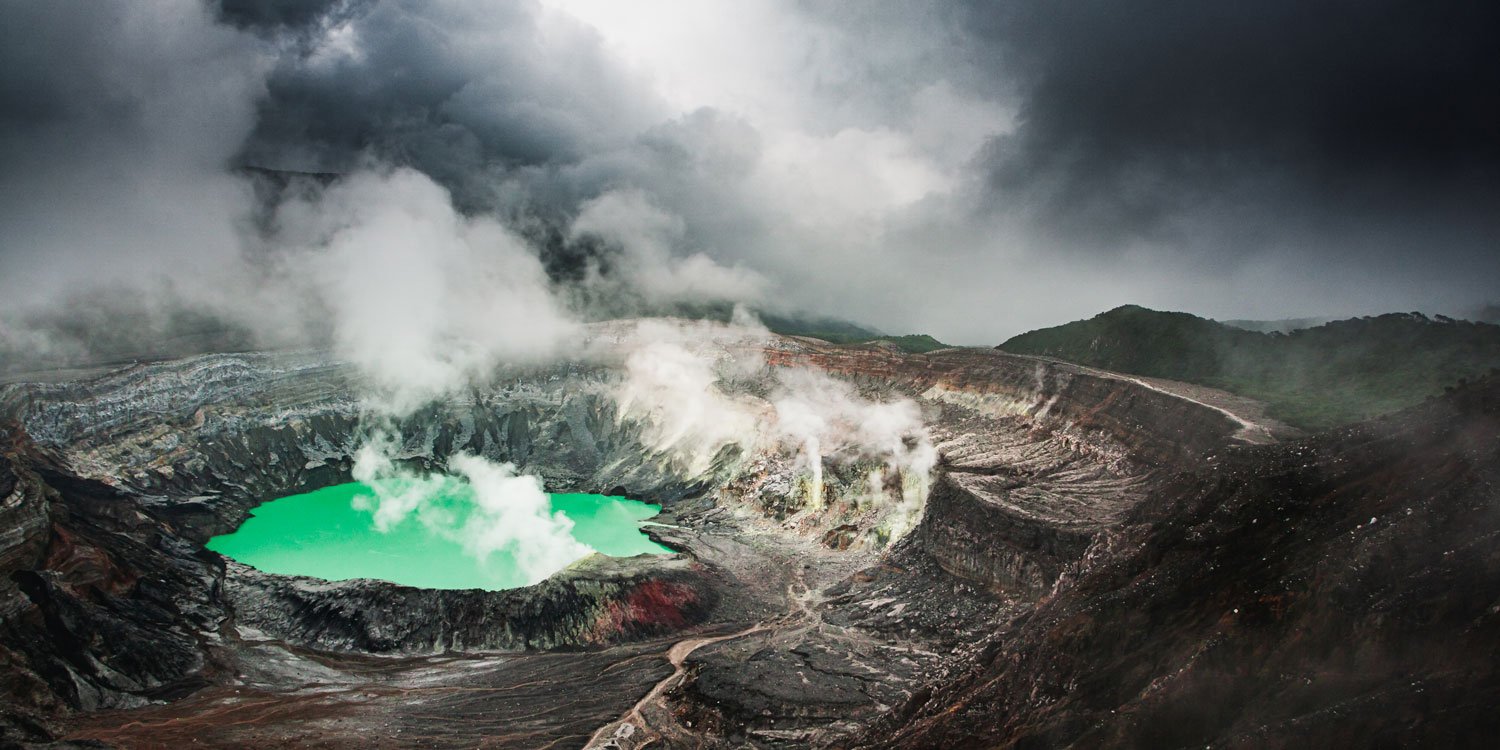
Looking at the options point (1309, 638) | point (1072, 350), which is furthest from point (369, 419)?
point (1309, 638)

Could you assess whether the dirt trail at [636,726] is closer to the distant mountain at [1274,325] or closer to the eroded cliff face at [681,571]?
the eroded cliff face at [681,571]

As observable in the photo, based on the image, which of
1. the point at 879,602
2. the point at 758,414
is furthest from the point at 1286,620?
the point at 758,414

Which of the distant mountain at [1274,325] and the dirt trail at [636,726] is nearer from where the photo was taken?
the dirt trail at [636,726]

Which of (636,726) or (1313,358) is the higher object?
(1313,358)

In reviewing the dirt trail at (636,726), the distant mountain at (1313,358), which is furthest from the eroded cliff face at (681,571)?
the distant mountain at (1313,358)

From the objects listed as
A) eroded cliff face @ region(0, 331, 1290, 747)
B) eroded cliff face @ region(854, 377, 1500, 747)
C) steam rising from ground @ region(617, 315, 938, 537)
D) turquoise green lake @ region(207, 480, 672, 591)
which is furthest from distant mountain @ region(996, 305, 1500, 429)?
turquoise green lake @ region(207, 480, 672, 591)

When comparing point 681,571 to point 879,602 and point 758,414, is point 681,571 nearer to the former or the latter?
point 879,602

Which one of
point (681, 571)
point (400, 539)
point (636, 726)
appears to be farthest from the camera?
point (400, 539)

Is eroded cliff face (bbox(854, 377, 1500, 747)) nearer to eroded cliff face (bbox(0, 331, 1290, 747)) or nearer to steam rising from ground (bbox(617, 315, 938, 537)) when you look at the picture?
eroded cliff face (bbox(0, 331, 1290, 747))

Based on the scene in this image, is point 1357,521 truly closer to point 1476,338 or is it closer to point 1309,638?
point 1309,638
